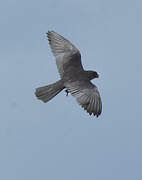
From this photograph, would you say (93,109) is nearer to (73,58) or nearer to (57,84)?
(57,84)

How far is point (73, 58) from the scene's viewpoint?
2594 centimetres

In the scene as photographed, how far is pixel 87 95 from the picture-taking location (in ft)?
76.9

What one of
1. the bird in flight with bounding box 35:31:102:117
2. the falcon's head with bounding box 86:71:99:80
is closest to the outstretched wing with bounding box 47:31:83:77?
the bird in flight with bounding box 35:31:102:117

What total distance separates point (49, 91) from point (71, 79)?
1.00 metres

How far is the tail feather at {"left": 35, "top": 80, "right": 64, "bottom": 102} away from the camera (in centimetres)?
2389

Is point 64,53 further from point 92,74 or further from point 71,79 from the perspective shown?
point 71,79

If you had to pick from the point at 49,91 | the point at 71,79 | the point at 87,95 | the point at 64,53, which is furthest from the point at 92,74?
the point at 49,91

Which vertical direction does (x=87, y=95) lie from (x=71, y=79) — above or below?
below

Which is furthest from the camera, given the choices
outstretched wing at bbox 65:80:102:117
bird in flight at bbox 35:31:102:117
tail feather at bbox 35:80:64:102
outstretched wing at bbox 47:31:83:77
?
outstretched wing at bbox 47:31:83:77

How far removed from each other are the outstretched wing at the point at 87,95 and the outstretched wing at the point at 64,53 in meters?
1.31

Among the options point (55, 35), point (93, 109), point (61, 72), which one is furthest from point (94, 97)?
point (55, 35)

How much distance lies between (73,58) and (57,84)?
6.72 ft

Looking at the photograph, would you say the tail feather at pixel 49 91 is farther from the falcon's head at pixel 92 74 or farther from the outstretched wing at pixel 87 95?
the falcon's head at pixel 92 74

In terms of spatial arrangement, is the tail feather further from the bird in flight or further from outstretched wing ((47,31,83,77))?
outstretched wing ((47,31,83,77))
